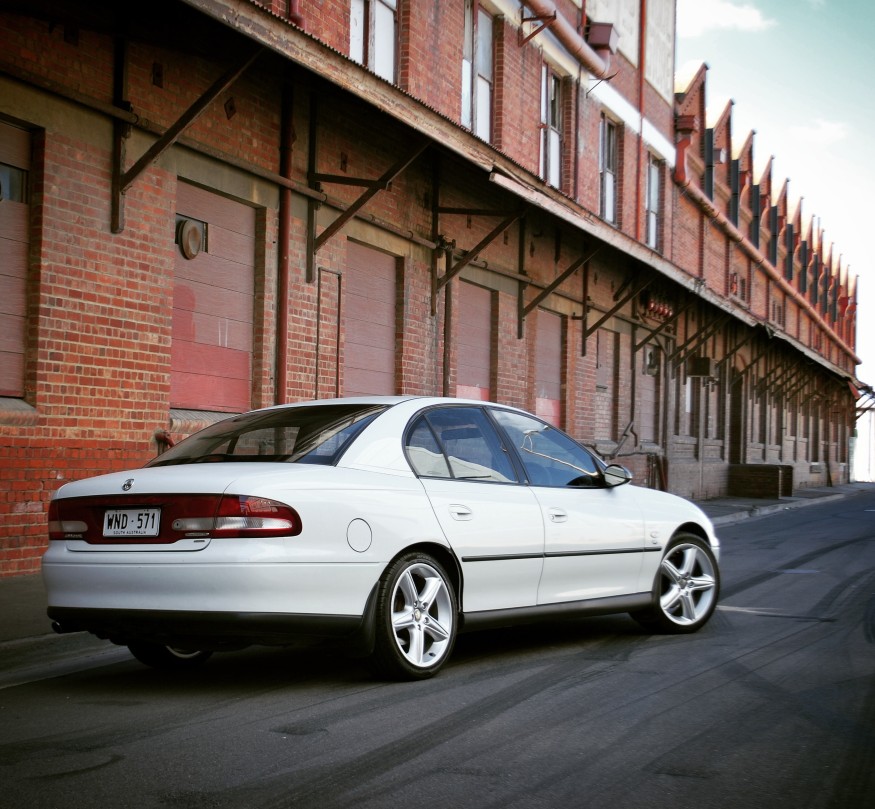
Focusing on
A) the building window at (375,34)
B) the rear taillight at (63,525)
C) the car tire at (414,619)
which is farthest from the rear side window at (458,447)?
the building window at (375,34)

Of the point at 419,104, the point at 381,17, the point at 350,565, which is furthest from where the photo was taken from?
the point at 381,17

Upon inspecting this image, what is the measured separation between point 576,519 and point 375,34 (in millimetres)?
10286

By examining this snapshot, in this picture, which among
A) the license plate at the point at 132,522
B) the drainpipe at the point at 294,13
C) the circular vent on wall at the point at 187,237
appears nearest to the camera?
the license plate at the point at 132,522

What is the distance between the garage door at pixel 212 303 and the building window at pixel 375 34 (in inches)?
139

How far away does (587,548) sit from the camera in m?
7.32

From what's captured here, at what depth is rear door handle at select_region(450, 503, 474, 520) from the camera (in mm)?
6422

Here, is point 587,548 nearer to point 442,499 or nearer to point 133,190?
point 442,499

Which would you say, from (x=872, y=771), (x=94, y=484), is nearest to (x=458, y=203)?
(x=94, y=484)

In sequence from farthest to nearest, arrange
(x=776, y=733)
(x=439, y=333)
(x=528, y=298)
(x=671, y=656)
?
(x=528, y=298) → (x=439, y=333) → (x=671, y=656) → (x=776, y=733)

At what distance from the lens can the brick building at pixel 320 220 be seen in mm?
10078

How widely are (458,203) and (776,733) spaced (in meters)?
13.2

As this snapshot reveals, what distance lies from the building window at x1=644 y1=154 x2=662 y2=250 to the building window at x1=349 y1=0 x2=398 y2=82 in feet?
43.7

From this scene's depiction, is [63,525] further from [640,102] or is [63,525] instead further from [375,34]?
[640,102]

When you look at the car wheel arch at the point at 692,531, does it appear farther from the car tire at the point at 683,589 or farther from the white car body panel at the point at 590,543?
the white car body panel at the point at 590,543
